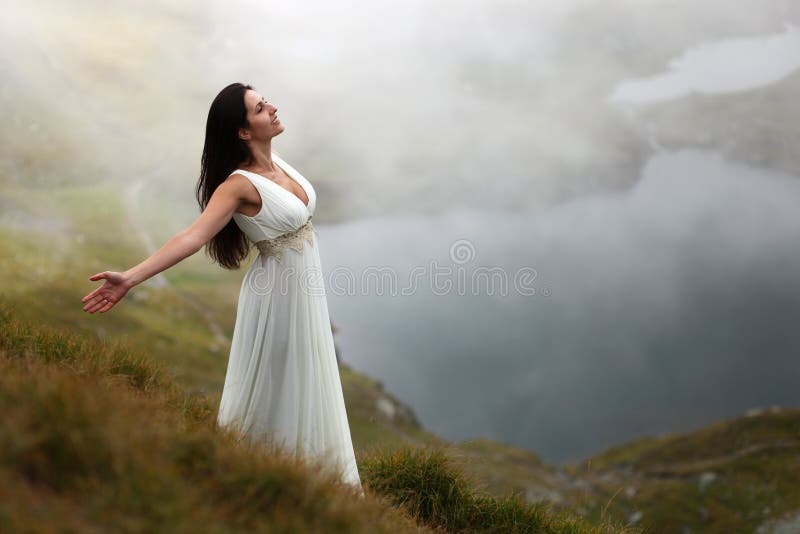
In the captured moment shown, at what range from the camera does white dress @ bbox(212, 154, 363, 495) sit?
715 cm

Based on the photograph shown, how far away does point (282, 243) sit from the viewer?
7.17 metres

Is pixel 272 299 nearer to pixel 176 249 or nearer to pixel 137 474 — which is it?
pixel 176 249

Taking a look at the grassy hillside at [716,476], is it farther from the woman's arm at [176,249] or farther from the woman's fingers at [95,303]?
the woman's fingers at [95,303]

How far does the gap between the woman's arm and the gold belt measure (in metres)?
0.50

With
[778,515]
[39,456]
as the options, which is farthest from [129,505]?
[778,515]

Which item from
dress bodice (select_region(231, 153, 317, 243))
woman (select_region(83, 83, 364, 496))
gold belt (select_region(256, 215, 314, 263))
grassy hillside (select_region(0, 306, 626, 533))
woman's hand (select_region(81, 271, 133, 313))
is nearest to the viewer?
grassy hillside (select_region(0, 306, 626, 533))

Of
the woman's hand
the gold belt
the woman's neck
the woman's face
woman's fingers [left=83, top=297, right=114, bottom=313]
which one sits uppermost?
Result: the woman's face

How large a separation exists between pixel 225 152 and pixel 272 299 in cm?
160

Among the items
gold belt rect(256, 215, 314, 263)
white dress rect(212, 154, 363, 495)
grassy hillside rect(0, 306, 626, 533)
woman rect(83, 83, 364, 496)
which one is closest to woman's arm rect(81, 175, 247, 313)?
woman rect(83, 83, 364, 496)

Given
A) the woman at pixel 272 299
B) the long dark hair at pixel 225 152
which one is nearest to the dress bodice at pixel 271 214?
the woman at pixel 272 299

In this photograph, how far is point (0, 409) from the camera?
14.8 feet

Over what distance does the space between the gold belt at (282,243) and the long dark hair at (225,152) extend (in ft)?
1.42

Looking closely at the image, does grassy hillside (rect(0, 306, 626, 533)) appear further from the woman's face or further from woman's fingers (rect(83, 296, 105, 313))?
the woman's face

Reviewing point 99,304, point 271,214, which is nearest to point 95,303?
point 99,304
